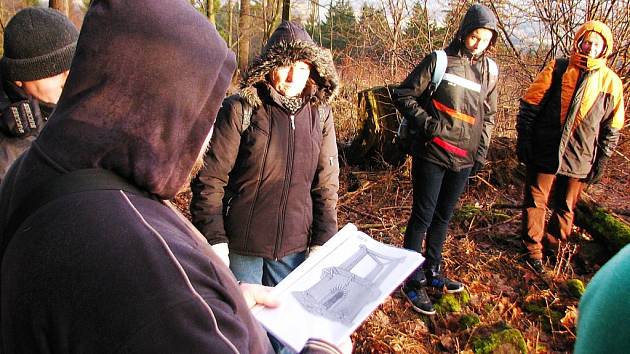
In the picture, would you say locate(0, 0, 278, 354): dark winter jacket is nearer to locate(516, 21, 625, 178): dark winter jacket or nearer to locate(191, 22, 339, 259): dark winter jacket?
locate(191, 22, 339, 259): dark winter jacket

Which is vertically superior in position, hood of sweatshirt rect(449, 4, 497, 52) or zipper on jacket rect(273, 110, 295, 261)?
hood of sweatshirt rect(449, 4, 497, 52)

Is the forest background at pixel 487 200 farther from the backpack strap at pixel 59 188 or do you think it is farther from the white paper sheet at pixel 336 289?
the backpack strap at pixel 59 188

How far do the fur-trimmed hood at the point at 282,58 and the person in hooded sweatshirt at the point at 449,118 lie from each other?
1230mm

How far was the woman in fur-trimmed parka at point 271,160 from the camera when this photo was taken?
2311 millimetres

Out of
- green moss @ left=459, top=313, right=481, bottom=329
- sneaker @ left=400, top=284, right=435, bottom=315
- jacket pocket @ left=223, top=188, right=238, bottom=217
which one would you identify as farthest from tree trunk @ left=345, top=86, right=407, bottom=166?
jacket pocket @ left=223, top=188, right=238, bottom=217

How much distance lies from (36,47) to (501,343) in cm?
341

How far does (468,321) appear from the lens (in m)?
3.36

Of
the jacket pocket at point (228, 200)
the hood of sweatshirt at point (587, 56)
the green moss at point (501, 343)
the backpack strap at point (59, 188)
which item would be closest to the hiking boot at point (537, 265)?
the green moss at point (501, 343)

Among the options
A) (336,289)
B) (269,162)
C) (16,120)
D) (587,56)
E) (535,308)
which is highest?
(587,56)

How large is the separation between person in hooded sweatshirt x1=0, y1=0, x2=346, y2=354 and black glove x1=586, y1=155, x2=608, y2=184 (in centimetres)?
418

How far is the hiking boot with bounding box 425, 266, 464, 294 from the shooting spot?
3.75 meters

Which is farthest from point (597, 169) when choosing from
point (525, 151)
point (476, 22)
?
point (476, 22)

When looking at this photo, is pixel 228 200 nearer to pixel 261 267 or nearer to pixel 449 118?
pixel 261 267

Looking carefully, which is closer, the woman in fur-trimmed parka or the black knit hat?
the black knit hat
